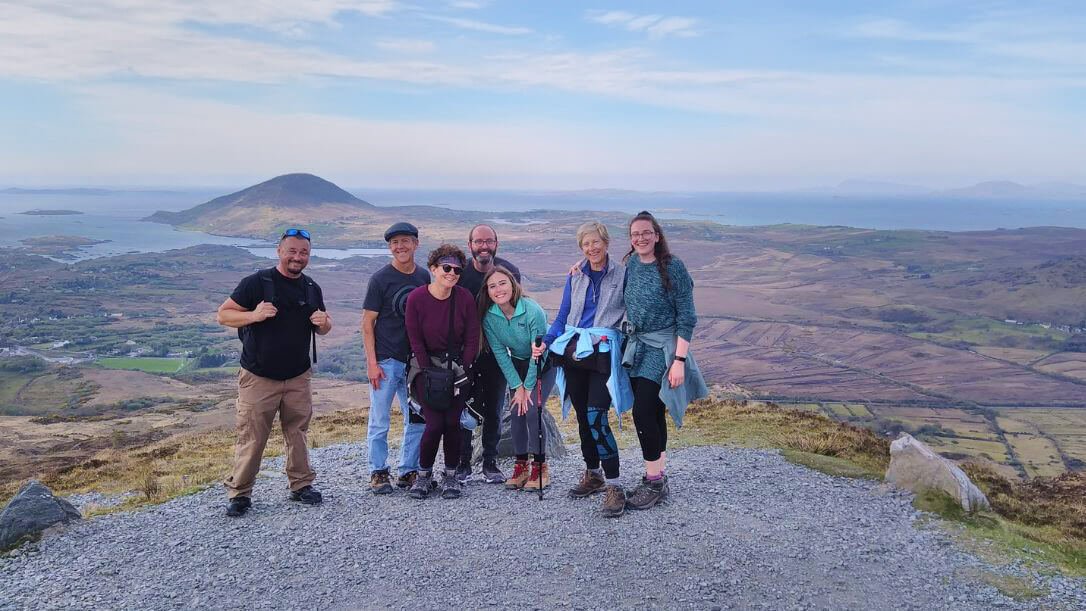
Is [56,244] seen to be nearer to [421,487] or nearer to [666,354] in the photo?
[421,487]

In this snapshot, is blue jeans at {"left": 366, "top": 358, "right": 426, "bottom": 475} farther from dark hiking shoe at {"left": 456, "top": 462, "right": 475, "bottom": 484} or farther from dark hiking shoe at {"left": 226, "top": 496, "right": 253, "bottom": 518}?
dark hiking shoe at {"left": 226, "top": 496, "right": 253, "bottom": 518}

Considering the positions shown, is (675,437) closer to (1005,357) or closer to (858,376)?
(858,376)

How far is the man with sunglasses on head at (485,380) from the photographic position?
6.77m

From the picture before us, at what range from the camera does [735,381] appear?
54125 mm

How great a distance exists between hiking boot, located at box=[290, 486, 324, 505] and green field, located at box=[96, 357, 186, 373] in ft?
220

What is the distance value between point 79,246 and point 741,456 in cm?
21353

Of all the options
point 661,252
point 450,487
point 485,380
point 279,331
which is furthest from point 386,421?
point 661,252

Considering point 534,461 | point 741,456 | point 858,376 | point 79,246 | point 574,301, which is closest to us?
point 574,301

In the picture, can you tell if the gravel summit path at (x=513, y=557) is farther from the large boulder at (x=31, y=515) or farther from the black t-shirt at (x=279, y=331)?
the black t-shirt at (x=279, y=331)

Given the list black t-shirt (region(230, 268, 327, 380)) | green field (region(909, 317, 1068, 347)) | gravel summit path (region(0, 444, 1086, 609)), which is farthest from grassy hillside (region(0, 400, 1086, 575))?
green field (region(909, 317, 1068, 347))

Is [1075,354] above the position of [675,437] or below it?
below

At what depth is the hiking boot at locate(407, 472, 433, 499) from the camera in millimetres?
7117

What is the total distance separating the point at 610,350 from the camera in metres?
6.23

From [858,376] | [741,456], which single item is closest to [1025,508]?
[741,456]
